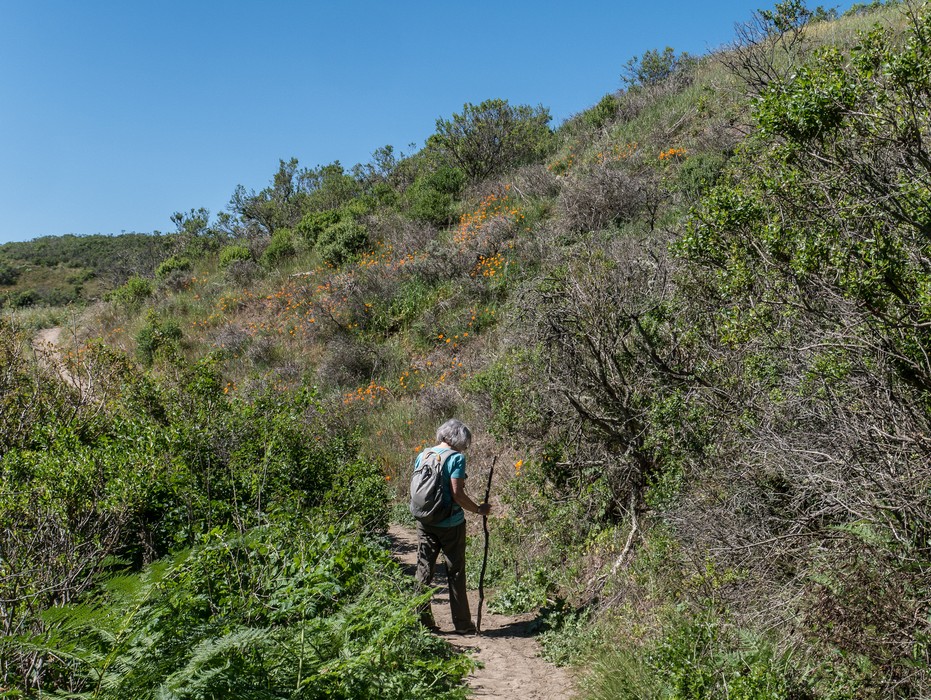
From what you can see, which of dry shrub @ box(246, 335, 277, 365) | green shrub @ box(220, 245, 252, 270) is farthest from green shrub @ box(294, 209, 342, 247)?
dry shrub @ box(246, 335, 277, 365)

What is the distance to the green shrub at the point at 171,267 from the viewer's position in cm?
2503

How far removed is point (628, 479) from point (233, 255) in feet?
62.9

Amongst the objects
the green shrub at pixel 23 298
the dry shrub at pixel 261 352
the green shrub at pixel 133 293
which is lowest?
the dry shrub at pixel 261 352

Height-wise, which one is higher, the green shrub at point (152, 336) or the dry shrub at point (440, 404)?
the green shrub at point (152, 336)

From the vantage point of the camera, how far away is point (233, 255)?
23.2 metres

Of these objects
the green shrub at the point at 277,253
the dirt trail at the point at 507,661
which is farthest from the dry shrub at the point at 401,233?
the dirt trail at the point at 507,661

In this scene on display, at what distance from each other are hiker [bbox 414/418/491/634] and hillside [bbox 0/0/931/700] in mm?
666

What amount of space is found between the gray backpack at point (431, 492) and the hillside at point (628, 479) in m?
0.62

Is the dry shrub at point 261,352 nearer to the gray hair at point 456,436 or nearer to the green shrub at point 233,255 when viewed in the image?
the green shrub at point 233,255

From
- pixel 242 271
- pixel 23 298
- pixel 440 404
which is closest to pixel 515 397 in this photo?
pixel 440 404

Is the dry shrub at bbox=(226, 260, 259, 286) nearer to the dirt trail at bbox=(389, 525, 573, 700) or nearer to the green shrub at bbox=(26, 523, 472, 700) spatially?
the dirt trail at bbox=(389, 525, 573, 700)

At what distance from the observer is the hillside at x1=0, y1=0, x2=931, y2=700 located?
3561 millimetres

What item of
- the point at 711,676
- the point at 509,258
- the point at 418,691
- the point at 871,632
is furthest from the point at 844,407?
the point at 509,258

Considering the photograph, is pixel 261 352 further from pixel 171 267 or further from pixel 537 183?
pixel 171 267
